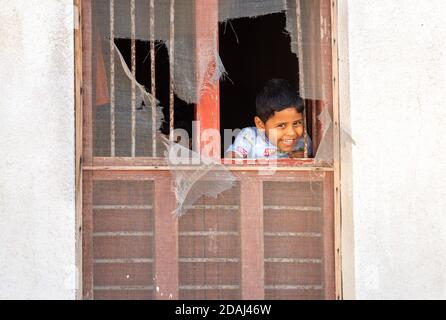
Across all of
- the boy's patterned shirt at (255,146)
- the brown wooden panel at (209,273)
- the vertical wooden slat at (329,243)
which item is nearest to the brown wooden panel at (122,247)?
the brown wooden panel at (209,273)

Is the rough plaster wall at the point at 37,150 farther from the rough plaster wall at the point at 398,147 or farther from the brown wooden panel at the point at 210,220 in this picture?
the rough plaster wall at the point at 398,147

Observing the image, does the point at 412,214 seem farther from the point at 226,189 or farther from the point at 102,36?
the point at 102,36

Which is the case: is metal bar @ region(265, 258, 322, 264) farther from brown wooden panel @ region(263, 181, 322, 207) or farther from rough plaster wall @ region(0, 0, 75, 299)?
rough plaster wall @ region(0, 0, 75, 299)

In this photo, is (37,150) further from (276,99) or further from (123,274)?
(276,99)

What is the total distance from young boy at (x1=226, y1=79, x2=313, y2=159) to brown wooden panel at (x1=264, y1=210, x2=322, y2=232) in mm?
458

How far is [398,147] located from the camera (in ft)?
17.6

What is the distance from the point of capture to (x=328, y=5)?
5.56 meters

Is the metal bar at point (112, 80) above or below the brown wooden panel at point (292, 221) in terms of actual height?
above

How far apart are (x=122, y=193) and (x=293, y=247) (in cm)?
112

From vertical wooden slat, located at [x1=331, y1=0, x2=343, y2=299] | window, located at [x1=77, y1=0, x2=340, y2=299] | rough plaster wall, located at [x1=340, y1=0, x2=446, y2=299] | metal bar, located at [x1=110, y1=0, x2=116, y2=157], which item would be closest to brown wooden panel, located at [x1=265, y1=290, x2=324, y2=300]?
window, located at [x1=77, y1=0, x2=340, y2=299]

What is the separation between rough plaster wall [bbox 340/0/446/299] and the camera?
5320mm

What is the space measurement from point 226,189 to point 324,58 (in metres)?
1.04

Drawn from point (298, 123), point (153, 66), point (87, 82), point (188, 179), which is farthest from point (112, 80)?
point (298, 123)

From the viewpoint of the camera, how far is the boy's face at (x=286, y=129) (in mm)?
5852
